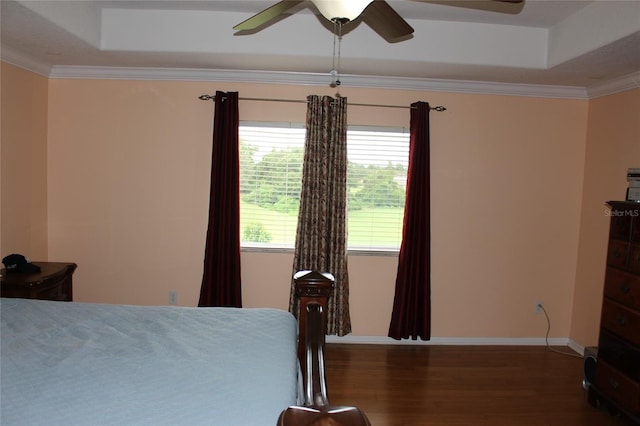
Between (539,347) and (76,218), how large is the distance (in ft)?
15.2

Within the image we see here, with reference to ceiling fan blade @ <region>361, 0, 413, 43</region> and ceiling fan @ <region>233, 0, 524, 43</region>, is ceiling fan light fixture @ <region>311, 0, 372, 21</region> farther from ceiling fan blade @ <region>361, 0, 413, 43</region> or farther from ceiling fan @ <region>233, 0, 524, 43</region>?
ceiling fan blade @ <region>361, 0, 413, 43</region>

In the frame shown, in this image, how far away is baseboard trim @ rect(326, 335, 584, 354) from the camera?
4105 mm

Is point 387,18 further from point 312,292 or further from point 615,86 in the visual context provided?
point 615,86

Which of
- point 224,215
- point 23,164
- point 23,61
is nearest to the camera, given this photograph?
point 23,61

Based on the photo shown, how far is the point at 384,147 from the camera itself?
4051mm

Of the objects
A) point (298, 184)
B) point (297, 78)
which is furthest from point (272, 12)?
point (298, 184)

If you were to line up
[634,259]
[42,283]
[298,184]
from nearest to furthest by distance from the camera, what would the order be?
[634,259], [42,283], [298,184]

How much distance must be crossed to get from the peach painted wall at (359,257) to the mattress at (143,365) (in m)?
1.56

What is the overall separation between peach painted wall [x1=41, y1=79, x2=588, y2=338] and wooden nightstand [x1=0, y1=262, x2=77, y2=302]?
493mm

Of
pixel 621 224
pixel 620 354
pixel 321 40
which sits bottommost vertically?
pixel 620 354

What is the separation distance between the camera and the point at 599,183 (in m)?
3.90

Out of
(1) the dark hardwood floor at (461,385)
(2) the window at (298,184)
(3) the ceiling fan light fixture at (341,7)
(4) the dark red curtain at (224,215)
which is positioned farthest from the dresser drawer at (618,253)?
(4) the dark red curtain at (224,215)

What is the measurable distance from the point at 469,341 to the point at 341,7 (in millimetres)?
3575

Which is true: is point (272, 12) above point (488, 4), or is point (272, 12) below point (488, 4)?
below
